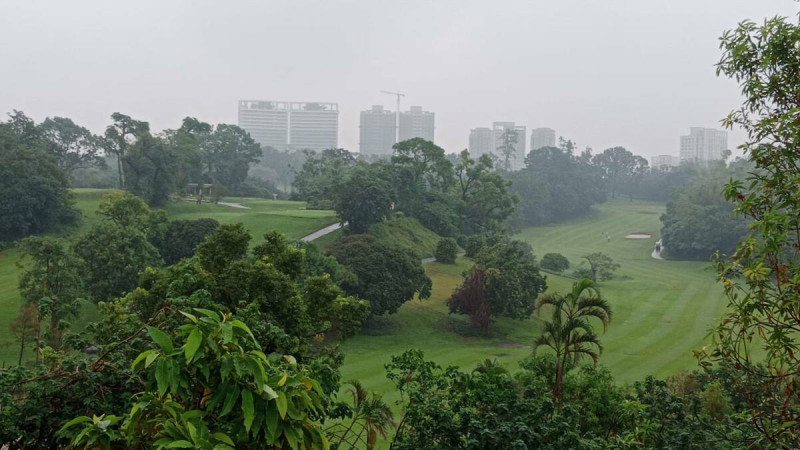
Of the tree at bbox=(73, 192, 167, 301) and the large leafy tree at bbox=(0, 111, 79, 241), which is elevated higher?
the large leafy tree at bbox=(0, 111, 79, 241)

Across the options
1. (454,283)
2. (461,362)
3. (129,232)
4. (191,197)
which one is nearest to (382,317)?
(461,362)

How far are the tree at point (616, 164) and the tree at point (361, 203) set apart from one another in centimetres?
7034

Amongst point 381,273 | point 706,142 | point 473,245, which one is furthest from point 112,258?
point 706,142

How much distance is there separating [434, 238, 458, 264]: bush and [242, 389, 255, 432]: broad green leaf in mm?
38851

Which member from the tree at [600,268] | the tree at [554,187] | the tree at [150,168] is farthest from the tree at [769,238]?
the tree at [554,187]

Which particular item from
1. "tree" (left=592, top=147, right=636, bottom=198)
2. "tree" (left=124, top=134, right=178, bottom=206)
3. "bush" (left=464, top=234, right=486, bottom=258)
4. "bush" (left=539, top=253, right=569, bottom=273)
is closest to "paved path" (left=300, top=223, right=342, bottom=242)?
"bush" (left=464, top=234, right=486, bottom=258)

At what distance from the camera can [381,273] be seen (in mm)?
30328

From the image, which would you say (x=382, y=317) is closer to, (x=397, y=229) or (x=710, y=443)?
(x=397, y=229)

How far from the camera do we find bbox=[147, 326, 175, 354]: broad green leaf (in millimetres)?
3686

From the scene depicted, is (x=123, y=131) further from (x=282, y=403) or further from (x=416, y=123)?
(x=416, y=123)

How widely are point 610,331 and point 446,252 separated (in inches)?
493

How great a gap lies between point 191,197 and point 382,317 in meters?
31.5

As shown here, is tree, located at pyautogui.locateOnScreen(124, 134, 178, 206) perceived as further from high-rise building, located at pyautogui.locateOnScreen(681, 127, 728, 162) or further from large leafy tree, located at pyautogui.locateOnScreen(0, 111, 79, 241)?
high-rise building, located at pyautogui.locateOnScreen(681, 127, 728, 162)

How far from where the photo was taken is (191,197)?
187ft
